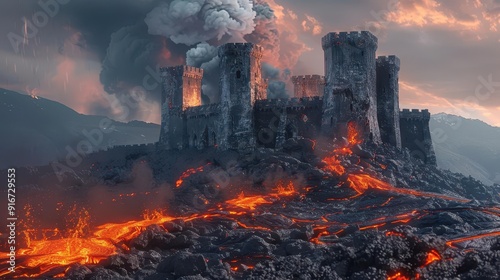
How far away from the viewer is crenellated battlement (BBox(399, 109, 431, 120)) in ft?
221

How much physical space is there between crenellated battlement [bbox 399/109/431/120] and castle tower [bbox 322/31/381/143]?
1181cm

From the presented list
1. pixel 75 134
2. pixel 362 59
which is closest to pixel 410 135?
pixel 362 59

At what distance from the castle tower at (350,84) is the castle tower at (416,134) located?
1138cm

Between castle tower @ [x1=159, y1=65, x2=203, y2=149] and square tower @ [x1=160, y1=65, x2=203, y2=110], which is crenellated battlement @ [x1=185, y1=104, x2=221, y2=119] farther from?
square tower @ [x1=160, y1=65, x2=203, y2=110]

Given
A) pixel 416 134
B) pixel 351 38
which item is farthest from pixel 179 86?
pixel 416 134

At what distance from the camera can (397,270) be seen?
2205cm

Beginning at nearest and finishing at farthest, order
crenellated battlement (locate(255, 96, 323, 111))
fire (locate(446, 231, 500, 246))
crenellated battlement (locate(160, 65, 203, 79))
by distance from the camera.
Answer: fire (locate(446, 231, 500, 246)), crenellated battlement (locate(255, 96, 323, 111)), crenellated battlement (locate(160, 65, 203, 79))

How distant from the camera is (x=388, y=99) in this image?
61.6 metres

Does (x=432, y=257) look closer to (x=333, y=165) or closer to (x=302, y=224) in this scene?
(x=302, y=224)

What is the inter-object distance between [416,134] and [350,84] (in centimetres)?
1621

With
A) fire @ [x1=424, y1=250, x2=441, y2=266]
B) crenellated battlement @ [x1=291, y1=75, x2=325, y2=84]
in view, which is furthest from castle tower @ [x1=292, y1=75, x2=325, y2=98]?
fire @ [x1=424, y1=250, x2=441, y2=266]

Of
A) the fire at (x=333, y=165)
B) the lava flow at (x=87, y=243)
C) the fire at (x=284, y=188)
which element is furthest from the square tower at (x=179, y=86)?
the lava flow at (x=87, y=243)

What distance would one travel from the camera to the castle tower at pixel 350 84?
5619 cm

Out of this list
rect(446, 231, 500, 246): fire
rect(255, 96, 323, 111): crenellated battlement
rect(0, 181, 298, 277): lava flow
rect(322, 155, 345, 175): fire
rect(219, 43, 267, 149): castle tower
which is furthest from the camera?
rect(219, 43, 267, 149): castle tower
